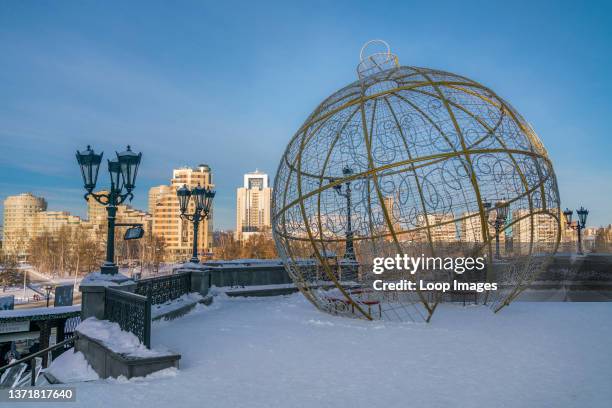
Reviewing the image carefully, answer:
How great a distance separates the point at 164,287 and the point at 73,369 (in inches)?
148

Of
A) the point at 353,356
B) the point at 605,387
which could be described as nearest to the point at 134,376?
the point at 353,356

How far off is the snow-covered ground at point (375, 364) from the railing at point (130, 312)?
75 centimetres

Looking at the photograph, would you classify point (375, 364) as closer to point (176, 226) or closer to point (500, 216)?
point (500, 216)

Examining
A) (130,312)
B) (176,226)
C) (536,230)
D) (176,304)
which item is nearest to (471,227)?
(536,230)

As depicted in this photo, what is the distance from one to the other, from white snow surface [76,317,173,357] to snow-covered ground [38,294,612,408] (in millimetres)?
395

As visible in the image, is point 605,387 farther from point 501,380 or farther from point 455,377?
point 455,377

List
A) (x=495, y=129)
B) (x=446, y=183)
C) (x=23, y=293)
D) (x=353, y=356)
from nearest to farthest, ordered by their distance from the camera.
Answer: (x=353, y=356), (x=446, y=183), (x=495, y=129), (x=23, y=293)

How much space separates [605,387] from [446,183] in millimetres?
4222

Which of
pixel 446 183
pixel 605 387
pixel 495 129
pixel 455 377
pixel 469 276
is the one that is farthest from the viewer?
pixel 469 276

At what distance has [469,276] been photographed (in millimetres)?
11695

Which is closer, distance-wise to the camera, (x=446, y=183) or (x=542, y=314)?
(x=446, y=183)

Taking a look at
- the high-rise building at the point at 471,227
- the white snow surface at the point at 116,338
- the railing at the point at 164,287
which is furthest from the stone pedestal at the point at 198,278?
the high-rise building at the point at 471,227

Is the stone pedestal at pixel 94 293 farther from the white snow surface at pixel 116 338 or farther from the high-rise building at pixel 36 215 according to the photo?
the high-rise building at pixel 36 215

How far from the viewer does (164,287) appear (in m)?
10.5
